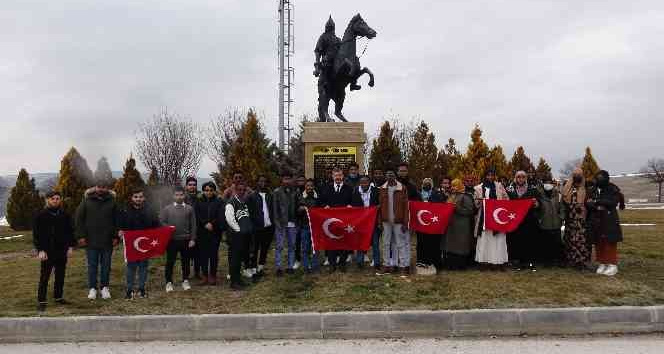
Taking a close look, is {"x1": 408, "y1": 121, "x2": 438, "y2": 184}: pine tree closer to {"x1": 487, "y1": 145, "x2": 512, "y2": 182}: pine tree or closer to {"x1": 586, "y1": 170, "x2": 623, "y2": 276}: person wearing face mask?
{"x1": 487, "y1": 145, "x2": 512, "y2": 182}: pine tree

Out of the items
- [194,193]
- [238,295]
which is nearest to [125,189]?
[194,193]

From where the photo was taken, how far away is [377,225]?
8.86 metres

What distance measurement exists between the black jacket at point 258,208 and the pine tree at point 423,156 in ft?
72.9

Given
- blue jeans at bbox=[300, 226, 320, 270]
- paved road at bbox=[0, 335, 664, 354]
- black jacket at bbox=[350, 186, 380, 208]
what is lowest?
paved road at bbox=[0, 335, 664, 354]

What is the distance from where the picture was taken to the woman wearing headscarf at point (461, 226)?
345 inches

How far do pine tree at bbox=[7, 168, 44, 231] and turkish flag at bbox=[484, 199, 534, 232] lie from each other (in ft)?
73.0

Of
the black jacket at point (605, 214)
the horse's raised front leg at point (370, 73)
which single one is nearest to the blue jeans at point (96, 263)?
the horse's raised front leg at point (370, 73)

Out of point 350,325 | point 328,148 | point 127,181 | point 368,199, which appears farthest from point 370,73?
point 127,181

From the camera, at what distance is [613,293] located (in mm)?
7180

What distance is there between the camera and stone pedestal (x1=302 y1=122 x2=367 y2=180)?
37.7 ft

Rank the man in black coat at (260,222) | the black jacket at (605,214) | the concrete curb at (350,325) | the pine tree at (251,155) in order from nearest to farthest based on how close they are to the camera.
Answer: the concrete curb at (350,325) < the black jacket at (605,214) < the man in black coat at (260,222) < the pine tree at (251,155)

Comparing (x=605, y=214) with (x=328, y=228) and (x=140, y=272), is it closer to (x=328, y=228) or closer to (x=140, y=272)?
(x=328, y=228)

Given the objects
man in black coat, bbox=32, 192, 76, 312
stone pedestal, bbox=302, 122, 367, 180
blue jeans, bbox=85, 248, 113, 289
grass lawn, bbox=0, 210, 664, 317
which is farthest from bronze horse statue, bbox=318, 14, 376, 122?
man in black coat, bbox=32, 192, 76, 312

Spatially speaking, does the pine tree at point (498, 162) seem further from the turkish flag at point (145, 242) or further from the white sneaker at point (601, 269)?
the turkish flag at point (145, 242)
